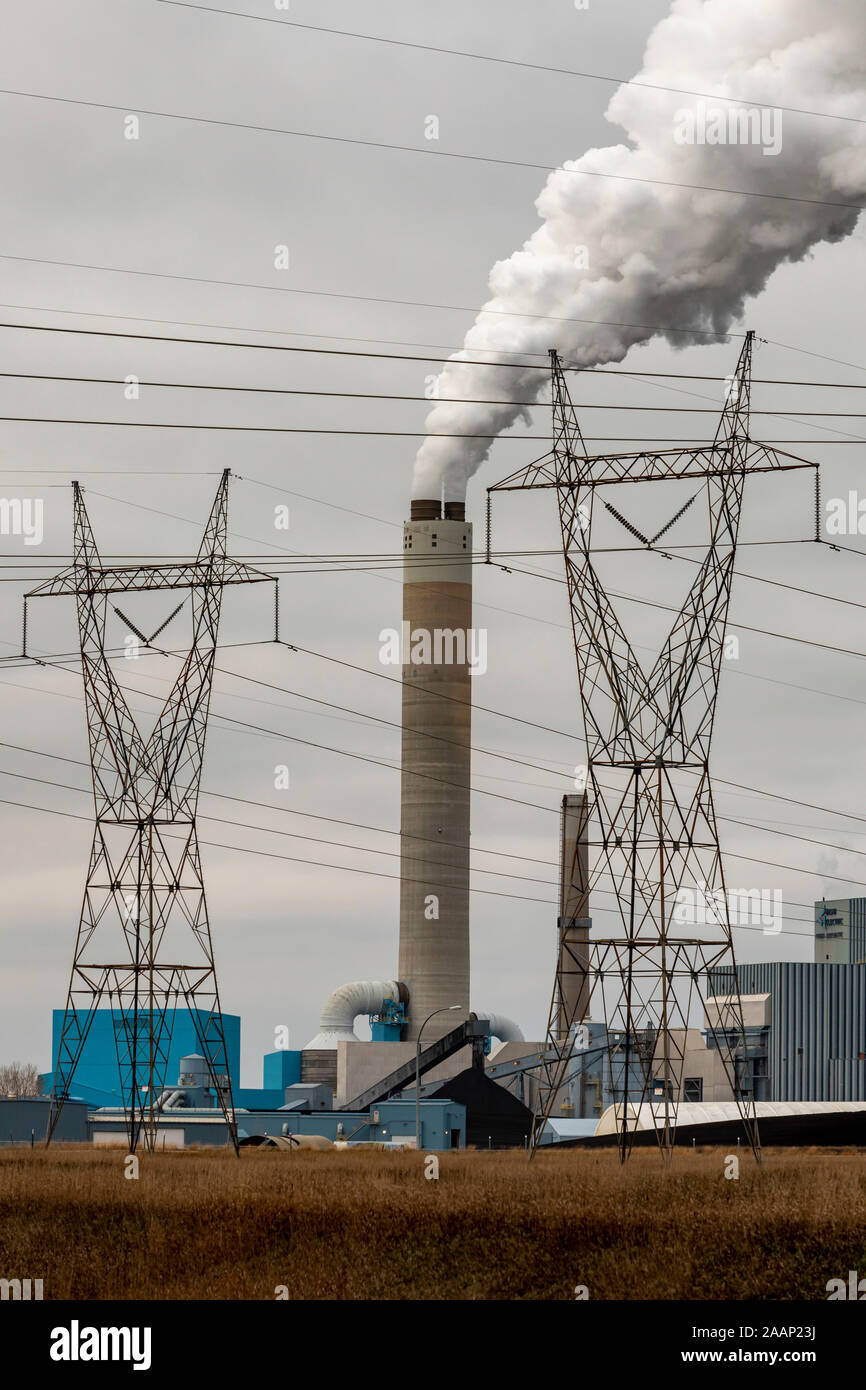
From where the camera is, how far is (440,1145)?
7625 cm

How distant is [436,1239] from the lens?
2370 cm

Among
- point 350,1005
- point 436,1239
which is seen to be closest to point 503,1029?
point 350,1005

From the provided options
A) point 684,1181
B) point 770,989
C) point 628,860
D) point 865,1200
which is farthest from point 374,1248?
point 770,989

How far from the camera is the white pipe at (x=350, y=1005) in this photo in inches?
3671

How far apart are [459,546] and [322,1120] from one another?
1099 inches

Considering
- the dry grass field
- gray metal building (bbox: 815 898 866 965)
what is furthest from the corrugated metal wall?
the dry grass field

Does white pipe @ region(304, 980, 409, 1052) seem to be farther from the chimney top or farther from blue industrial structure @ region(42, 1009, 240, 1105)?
the chimney top

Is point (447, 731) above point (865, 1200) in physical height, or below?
above

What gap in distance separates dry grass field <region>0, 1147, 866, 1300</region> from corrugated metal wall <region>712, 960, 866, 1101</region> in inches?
2814

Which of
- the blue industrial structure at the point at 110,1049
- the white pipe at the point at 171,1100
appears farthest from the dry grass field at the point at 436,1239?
the blue industrial structure at the point at 110,1049

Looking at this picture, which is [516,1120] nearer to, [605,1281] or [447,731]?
[447,731]

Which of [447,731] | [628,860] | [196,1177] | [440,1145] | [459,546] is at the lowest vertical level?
[440,1145]

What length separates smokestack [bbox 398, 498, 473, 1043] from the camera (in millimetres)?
83875

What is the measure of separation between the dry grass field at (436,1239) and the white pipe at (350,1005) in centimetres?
6154
